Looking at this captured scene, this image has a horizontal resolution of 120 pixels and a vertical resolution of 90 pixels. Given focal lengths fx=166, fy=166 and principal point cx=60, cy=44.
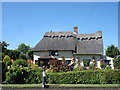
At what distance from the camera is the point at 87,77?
13898mm

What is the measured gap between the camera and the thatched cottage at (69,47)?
93.9 ft

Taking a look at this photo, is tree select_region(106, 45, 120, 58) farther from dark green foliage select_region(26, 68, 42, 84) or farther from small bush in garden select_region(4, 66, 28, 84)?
Result: small bush in garden select_region(4, 66, 28, 84)

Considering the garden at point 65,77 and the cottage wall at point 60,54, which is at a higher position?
the cottage wall at point 60,54

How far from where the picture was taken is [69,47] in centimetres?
2947

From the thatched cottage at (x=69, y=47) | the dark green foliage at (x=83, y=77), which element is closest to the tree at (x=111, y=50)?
the thatched cottage at (x=69, y=47)

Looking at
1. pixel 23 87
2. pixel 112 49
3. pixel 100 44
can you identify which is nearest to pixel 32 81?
pixel 23 87

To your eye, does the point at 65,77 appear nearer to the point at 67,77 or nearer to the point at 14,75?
the point at 67,77

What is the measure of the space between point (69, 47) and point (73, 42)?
1.63 metres

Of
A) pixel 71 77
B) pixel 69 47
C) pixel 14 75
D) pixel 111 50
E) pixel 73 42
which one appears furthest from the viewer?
pixel 111 50

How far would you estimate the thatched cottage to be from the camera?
2861 cm

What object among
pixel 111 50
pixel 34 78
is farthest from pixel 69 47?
pixel 111 50

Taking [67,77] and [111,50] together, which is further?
[111,50]

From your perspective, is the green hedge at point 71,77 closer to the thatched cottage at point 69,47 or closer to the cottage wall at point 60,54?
the thatched cottage at point 69,47

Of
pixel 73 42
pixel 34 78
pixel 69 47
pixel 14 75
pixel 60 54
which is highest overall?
pixel 73 42
